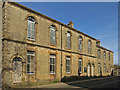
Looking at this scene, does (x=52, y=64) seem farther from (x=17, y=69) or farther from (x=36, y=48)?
(x=17, y=69)

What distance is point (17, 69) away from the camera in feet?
38.7

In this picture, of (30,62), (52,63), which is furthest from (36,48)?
(52,63)

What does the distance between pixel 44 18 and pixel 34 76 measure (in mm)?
6589

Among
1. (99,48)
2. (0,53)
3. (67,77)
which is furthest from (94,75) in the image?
(0,53)

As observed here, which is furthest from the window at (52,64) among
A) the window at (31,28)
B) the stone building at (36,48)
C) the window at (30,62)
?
the window at (31,28)

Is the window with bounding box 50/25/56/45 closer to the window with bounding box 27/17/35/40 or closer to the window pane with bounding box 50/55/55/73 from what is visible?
the window pane with bounding box 50/55/55/73

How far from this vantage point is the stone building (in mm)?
11391

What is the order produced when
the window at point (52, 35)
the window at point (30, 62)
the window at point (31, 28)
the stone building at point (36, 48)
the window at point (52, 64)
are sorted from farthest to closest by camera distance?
the window at point (52, 35) → the window at point (52, 64) → the window at point (31, 28) → the window at point (30, 62) → the stone building at point (36, 48)

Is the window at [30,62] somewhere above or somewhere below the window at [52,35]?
below

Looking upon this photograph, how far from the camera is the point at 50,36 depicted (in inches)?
618

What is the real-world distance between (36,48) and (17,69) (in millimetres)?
2971

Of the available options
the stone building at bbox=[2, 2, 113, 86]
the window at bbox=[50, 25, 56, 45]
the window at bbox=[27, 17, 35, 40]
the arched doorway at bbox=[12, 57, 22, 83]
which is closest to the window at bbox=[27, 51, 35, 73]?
the stone building at bbox=[2, 2, 113, 86]

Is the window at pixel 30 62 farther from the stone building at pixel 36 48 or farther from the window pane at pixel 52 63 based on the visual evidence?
the window pane at pixel 52 63

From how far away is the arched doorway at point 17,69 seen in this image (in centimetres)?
1149
